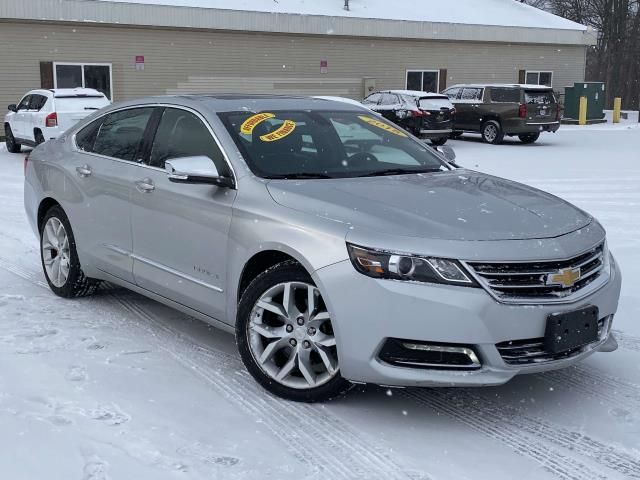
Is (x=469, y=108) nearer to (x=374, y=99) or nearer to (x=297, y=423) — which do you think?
(x=374, y=99)

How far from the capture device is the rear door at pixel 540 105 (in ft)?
72.5

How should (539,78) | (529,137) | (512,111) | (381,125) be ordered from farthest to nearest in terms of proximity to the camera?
(539,78) < (529,137) < (512,111) < (381,125)

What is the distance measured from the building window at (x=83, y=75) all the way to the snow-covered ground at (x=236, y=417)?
60.9 feet

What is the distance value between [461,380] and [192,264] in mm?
1766

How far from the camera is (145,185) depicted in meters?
5.11

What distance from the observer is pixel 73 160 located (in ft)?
19.8

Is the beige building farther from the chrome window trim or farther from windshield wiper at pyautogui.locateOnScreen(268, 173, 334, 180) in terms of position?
windshield wiper at pyautogui.locateOnScreen(268, 173, 334, 180)

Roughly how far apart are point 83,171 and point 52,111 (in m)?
11.8

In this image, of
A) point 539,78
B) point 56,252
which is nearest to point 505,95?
point 539,78

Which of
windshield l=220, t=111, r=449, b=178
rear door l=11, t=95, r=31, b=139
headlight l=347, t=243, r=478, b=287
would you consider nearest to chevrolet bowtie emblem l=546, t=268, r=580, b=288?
headlight l=347, t=243, r=478, b=287

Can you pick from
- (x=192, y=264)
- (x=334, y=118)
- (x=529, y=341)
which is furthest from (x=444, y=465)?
(x=334, y=118)

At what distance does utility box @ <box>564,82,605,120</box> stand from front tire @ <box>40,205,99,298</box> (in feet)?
90.4

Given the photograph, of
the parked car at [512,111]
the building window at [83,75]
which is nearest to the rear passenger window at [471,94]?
the parked car at [512,111]

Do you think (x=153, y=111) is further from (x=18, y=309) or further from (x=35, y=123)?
(x=35, y=123)
